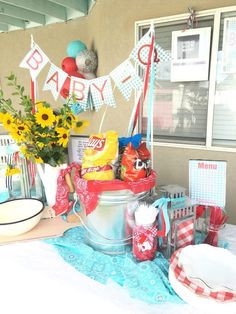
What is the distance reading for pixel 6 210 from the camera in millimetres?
902

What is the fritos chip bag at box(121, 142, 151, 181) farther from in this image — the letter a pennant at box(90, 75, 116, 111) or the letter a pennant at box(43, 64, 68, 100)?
the letter a pennant at box(43, 64, 68, 100)

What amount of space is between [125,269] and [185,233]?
0.64ft

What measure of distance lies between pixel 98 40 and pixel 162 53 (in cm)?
197

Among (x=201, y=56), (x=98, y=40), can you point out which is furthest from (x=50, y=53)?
(x=201, y=56)

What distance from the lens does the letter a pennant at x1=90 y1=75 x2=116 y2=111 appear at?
963 millimetres

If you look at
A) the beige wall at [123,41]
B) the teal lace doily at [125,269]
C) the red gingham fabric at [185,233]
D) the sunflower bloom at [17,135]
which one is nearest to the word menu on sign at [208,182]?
the red gingham fabric at [185,233]

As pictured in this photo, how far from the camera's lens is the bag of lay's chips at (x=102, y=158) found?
701mm

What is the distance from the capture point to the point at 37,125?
0.85 m

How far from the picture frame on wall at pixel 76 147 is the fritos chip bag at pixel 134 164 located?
344mm

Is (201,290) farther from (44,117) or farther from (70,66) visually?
(70,66)

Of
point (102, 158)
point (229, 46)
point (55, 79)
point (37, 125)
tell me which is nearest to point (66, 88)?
point (55, 79)

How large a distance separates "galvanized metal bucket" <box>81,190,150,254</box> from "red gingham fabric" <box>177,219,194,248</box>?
0.44 feet

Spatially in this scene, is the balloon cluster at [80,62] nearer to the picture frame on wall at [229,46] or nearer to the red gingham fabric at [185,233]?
the picture frame on wall at [229,46]

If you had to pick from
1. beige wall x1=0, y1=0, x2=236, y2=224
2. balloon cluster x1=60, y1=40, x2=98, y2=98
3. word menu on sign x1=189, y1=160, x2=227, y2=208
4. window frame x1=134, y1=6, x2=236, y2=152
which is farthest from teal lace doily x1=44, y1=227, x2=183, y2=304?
balloon cluster x1=60, y1=40, x2=98, y2=98
